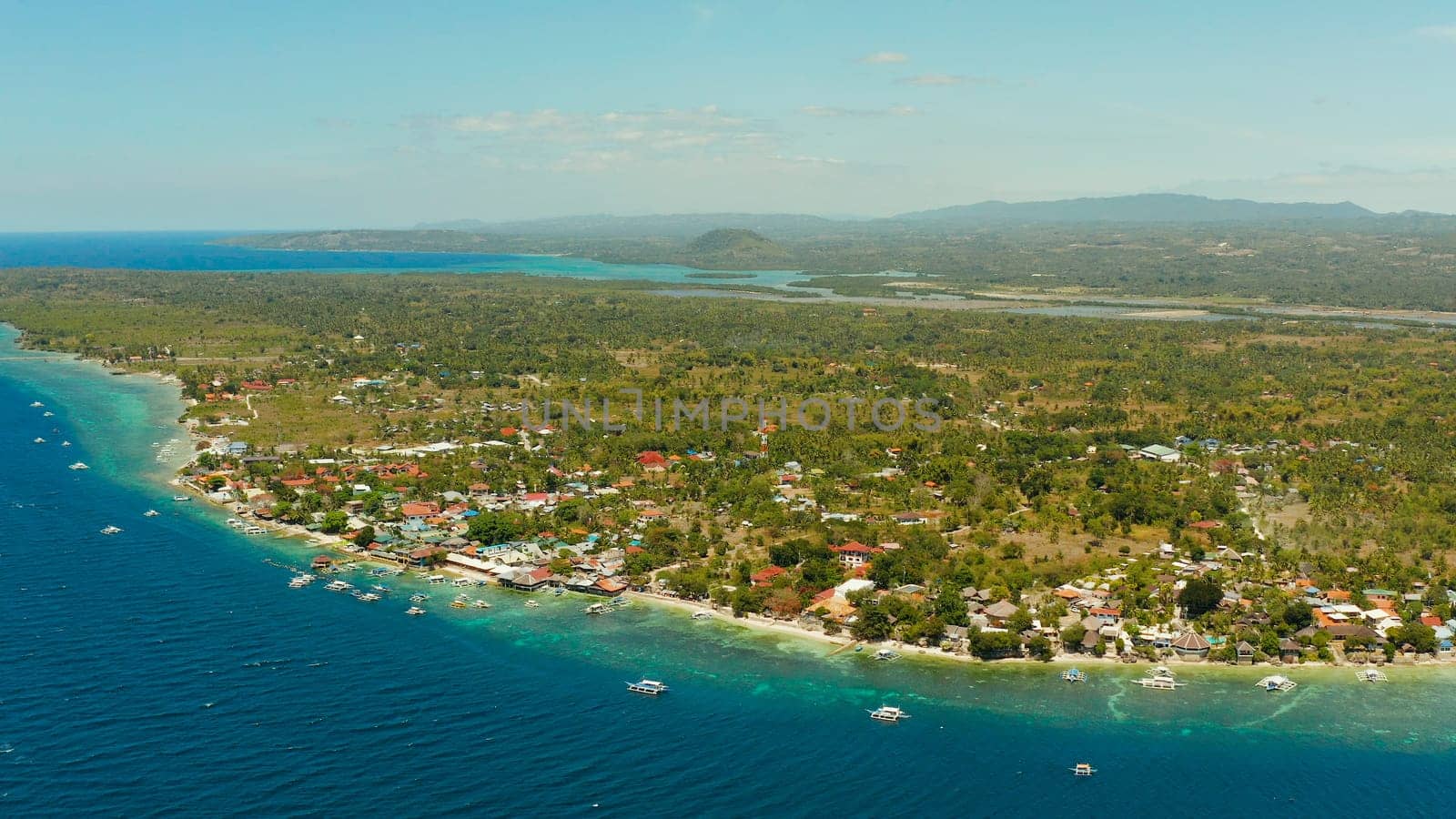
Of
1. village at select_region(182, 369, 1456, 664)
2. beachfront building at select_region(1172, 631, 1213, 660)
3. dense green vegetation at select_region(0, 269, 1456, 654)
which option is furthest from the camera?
dense green vegetation at select_region(0, 269, 1456, 654)

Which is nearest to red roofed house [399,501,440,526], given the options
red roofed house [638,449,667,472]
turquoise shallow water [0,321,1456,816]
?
turquoise shallow water [0,321,1456,816]

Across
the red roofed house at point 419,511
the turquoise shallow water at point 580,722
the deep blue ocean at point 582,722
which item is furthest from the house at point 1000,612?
the red roofed house at point 419,511

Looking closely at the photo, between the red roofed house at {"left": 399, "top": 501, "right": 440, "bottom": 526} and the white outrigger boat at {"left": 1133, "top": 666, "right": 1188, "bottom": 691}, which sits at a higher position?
the red roofed house at {"left": 399, "top": 501, "right": 440, "bottom": 526}

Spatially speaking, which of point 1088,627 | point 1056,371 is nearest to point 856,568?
point 1088,627

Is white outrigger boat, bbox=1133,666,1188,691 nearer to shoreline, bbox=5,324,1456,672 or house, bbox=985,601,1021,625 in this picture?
shoreline, bbox=5,324,1456,672

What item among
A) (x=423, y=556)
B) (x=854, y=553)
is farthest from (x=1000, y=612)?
(x=423, y=556)

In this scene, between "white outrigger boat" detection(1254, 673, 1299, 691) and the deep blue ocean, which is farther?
"white outrigger boat" detection(1254, 673, 1299, 691)
